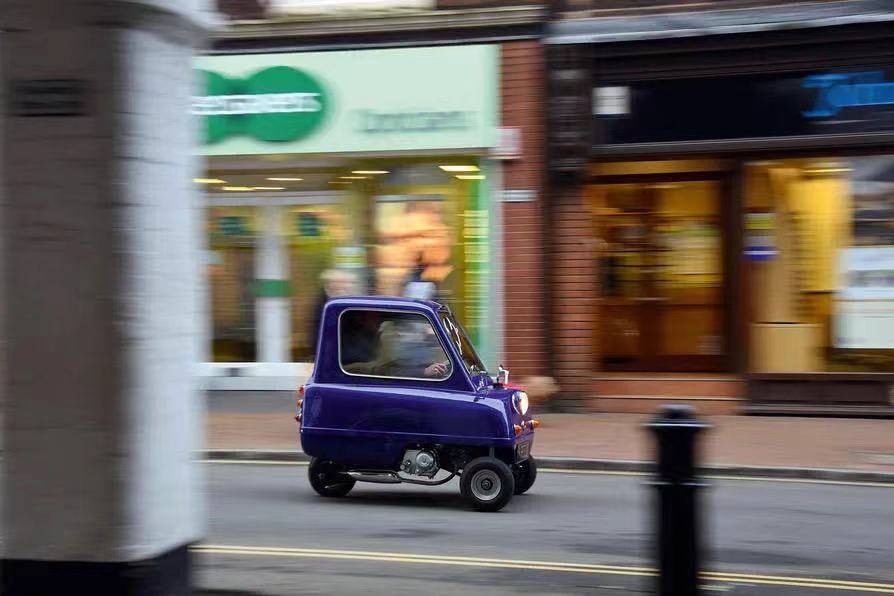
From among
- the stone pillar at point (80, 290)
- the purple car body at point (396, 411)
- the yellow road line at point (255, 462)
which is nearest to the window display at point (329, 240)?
the yellow road line at point (255, 462)

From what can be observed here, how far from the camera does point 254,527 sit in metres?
7.65

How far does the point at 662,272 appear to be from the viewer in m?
15.3

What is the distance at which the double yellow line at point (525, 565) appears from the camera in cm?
604

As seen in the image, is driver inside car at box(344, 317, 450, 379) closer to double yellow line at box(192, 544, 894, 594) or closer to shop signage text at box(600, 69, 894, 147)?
double yellow line at box(192, 544, 894, 594)

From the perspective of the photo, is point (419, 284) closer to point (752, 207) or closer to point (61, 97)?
point (752, 207)

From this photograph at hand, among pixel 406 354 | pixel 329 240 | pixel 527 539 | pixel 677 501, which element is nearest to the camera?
pixel 677 501

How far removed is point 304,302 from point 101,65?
40.1 ft

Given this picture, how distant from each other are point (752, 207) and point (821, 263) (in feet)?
3.61

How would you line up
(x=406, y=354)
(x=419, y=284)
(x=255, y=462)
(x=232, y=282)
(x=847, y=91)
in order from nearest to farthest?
(x=406, y=354), (x=255, y=462), (x=847, y=91), (x=419, y=284), (x=232, y=282)

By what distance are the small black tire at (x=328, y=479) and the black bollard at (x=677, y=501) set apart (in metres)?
4.83

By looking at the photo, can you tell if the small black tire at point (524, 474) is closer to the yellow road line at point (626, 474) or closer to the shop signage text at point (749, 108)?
the yellow road line at point (626, 474)

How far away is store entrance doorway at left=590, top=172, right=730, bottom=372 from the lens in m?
15.0

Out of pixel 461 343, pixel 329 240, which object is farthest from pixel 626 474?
pixel 329 240

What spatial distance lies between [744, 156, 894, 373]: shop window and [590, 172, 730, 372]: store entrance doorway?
1.83 feet
